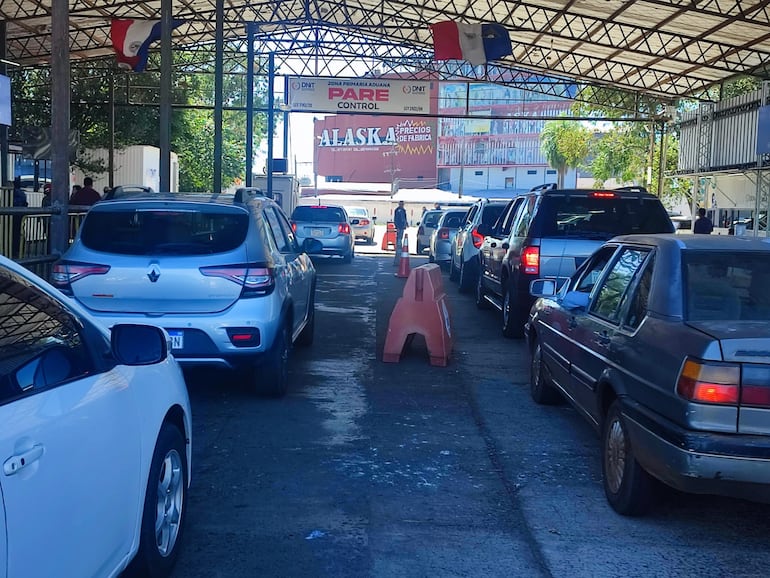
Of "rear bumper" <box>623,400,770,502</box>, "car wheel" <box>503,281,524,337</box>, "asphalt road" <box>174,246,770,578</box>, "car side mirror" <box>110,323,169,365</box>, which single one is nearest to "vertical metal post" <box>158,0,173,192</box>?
"car wheel" <box>503,281,524,337</box>

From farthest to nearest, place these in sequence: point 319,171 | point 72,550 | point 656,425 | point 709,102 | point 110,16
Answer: point 319,171
point 709,102
point 110,16
point 656,425
point 72,550

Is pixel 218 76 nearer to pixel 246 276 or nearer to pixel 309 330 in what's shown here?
pixel 309 330

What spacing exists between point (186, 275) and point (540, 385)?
3.14 meters

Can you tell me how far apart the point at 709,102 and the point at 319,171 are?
6862cm

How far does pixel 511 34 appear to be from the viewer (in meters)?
26.9

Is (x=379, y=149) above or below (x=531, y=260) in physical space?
above

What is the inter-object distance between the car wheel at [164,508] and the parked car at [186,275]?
265 centimetres

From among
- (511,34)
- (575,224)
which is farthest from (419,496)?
(511,34)

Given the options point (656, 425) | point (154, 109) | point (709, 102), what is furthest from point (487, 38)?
point (656, 425)

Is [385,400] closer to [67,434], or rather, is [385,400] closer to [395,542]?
[395,542]

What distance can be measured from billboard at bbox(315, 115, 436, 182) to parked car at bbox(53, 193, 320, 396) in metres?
82.1

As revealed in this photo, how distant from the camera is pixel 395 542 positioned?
4.76 m

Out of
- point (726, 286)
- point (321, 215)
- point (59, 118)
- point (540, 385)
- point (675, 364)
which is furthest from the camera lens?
point (321, 215)

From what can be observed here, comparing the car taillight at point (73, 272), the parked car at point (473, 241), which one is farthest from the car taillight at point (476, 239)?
the car taillight at point (73, 272)
